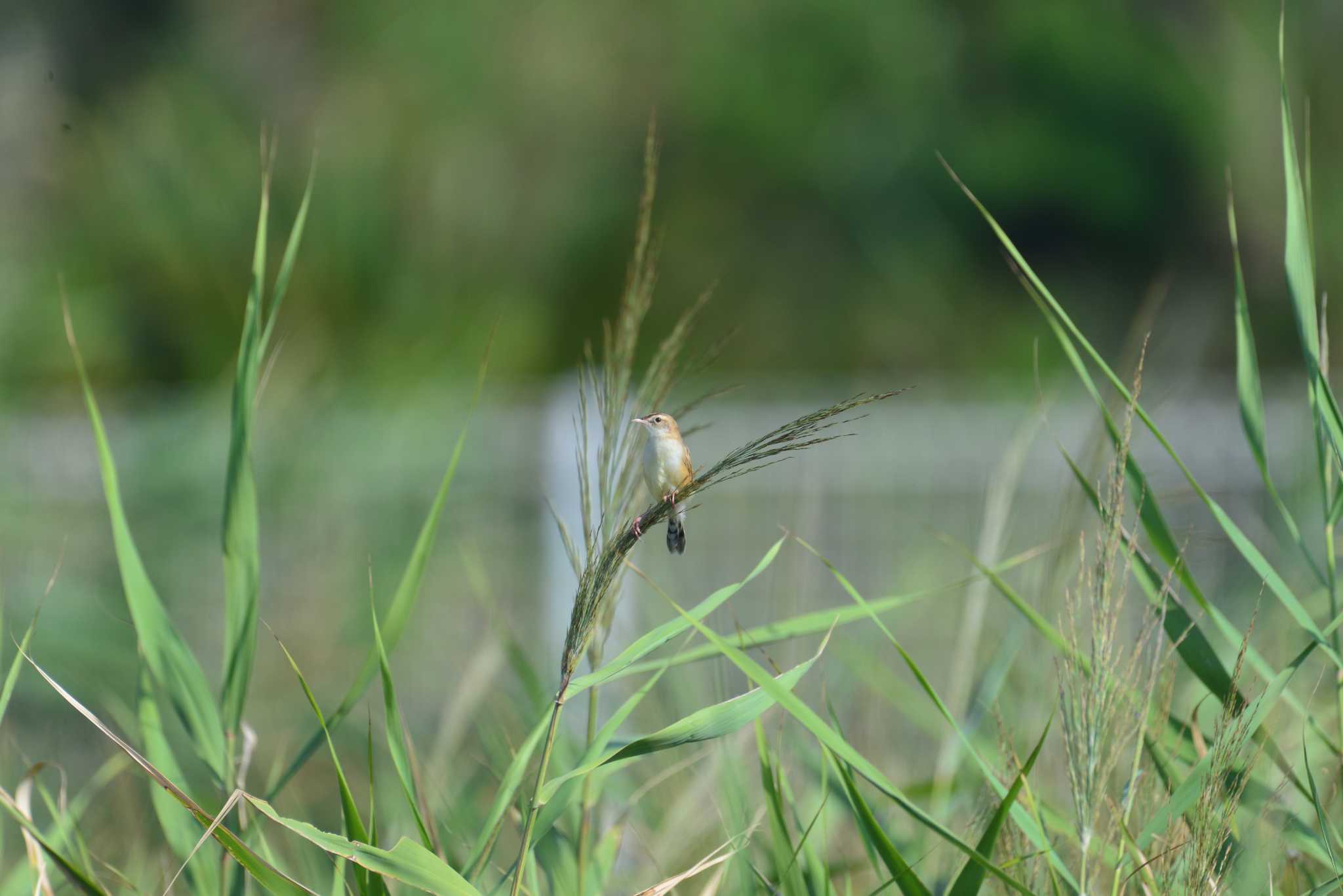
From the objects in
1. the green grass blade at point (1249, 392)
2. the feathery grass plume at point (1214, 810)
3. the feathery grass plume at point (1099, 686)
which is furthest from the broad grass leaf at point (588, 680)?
the green grass blade at point (1249, 392)

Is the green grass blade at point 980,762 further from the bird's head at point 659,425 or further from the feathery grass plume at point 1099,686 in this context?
the bird's head at point 659,425

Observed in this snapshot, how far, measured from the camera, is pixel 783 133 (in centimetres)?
941

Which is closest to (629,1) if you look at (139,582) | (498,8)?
(498,8)

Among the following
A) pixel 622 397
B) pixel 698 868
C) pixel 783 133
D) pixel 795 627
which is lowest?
pixel 783 133

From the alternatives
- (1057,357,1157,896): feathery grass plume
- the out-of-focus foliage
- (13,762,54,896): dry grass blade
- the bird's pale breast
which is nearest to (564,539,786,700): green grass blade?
the bird's pale breast

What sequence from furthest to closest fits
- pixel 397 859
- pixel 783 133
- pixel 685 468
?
1. pixel 783 133
2. pixel 685 468
3. pixel 397 859

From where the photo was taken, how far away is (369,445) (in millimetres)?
3990

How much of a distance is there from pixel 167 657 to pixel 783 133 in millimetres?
8835

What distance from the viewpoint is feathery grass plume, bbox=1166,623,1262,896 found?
0.80 m

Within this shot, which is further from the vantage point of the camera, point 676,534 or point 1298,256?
point 676,534

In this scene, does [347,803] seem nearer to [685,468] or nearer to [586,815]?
[586,815]

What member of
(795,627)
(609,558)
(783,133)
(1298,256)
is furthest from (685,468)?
(783,133)

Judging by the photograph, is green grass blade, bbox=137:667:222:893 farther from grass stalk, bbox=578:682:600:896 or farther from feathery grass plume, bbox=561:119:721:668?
feathery grass plume, bbox=561:119:721:668

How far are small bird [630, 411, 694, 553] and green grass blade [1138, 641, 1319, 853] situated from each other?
432 millimetres
